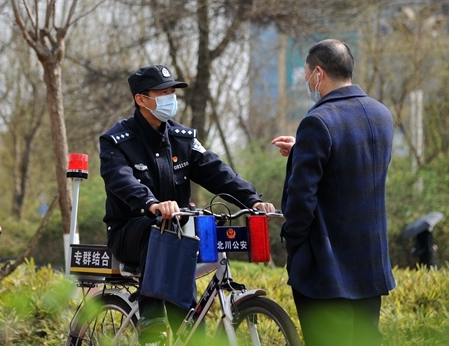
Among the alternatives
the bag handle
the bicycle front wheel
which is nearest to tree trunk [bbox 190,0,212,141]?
the bag handle

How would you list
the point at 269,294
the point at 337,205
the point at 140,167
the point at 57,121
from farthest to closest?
1. the point at 57,121
2. the point at 269,294
3. the point at 140,167
4. the point at 337,205

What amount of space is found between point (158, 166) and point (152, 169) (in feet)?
0.17

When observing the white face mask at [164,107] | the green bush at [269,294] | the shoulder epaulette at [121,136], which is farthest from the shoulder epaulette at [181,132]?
the green bush at [269,294]

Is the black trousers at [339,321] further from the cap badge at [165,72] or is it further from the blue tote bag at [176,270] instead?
the cap badge at [165,72]

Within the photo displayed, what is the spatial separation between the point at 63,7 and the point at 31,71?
4.24 meters

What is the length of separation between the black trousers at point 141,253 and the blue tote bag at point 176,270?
347 millimetres

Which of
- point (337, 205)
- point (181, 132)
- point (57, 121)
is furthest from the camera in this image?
point (57, 121)

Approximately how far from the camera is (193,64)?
1555 centimetres

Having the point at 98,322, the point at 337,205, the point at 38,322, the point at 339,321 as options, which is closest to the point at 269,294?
the point at 38,322

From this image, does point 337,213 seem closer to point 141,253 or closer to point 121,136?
point 141,253

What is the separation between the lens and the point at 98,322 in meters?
5.43

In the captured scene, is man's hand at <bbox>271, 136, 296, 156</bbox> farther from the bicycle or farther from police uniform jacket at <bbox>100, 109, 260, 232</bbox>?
police uniform jacket at <bbox>100, 109, 260, 232</bbox>

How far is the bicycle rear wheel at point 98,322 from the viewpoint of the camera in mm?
5254

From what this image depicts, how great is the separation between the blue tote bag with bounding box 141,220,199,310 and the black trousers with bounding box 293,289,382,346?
56 centimetres
